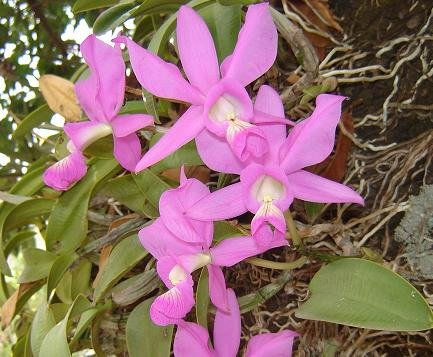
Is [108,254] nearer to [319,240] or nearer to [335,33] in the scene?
[319,240]

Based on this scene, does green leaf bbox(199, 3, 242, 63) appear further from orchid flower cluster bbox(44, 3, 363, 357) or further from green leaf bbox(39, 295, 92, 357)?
green leaf bbox(39, 295, 92, 357)

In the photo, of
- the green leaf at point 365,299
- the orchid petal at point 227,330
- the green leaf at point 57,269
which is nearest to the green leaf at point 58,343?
the green leaf at point 57,269

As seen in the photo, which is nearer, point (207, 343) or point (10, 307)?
point (207, 343)

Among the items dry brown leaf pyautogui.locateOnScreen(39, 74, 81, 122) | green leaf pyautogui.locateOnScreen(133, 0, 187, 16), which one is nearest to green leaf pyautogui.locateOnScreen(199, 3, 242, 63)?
green leaf pyautogui.locateOnScreen(133, 0, 187, 16)

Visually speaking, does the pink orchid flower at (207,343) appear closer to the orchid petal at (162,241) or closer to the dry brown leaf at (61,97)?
the orchid petal at (162,241)

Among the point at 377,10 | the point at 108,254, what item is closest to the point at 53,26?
the point at 108,254

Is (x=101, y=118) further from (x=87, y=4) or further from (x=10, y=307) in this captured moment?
(x=10, y=307)

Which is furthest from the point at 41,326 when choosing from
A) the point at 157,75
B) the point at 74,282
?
the point at 157,75
